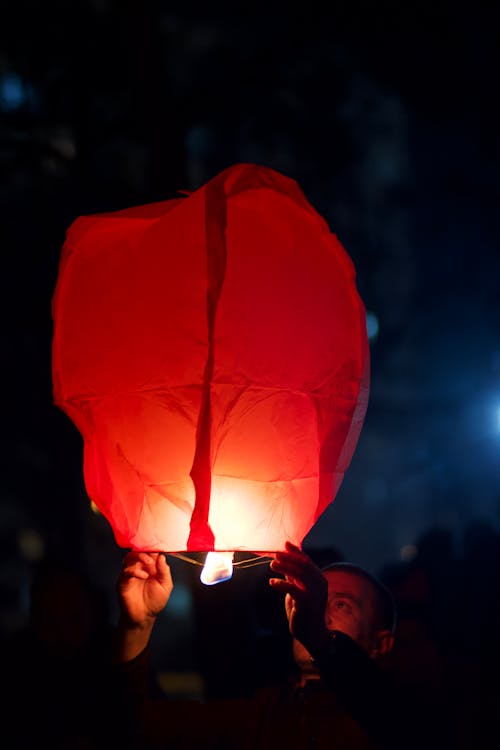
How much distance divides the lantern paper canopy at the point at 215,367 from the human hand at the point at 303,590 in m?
0.07

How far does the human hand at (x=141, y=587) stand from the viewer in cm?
214

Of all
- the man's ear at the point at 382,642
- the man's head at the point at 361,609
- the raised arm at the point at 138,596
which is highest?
the raised arm at the point at 138,596

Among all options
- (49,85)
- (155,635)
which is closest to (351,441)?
(49,85)

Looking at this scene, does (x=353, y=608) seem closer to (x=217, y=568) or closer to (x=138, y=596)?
(x=138, y=596)

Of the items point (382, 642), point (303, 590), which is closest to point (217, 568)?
point (303, 590)

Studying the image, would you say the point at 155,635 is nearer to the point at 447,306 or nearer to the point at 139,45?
the point at 447,306

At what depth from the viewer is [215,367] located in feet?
5.35

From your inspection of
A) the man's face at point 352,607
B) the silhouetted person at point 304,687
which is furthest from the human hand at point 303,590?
the man's face at point 352,607

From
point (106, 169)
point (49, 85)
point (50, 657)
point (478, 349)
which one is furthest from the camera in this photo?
Result: point (478, 349)

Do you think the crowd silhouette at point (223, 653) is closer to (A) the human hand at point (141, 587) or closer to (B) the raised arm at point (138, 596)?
(B) the raised arm at point (138, 596)

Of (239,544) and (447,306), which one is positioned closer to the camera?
(239,544)

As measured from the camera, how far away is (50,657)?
11.0ft

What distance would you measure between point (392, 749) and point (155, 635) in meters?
21.5

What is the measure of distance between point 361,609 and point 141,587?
995mm
